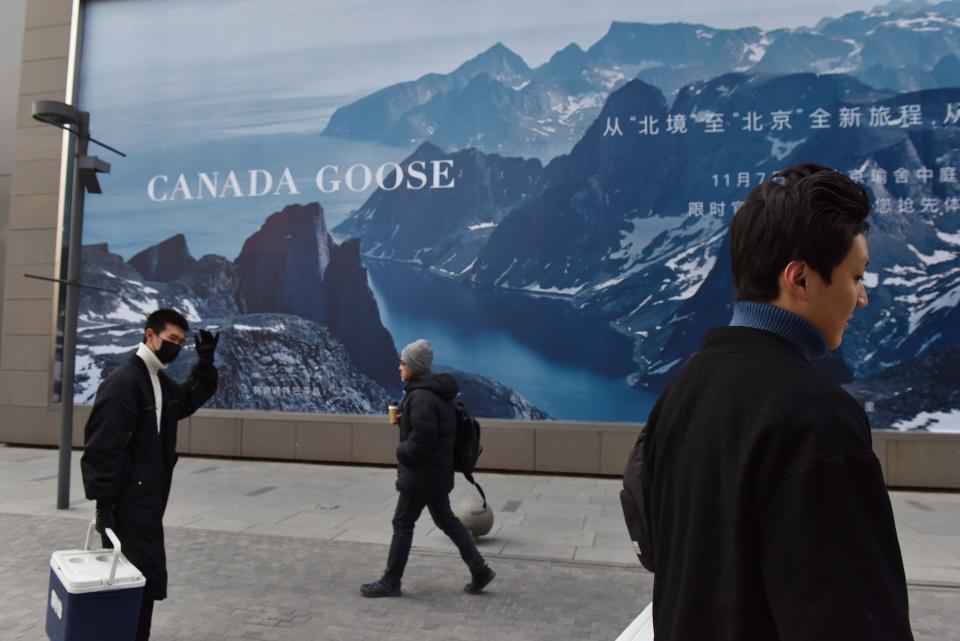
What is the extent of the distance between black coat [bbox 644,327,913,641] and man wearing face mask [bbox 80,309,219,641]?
9.59 ft

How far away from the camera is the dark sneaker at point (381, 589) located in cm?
480

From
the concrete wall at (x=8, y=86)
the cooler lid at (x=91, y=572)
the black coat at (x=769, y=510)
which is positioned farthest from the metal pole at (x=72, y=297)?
the black coat at (x=769, y=510)

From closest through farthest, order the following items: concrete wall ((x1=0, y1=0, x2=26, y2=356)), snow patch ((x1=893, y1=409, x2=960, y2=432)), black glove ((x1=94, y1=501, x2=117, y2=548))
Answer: black glove ((x1=94, y1=501, x2=117, y2=548))
snow patch ((x1=893, y1=409, x2=960, y2=432))
concrete wall ((x1=0, y1=0, x2=26, y2=356))

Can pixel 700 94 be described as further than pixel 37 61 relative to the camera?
No

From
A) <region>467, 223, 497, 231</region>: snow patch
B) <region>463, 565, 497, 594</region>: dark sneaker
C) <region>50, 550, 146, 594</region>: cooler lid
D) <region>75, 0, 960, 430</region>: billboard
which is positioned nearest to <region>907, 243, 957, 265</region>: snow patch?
<region>75, 0, 960, 430</region>: billboard

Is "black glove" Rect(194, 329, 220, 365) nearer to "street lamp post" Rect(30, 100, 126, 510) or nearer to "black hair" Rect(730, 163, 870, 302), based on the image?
"black hair" Rect(730, 163, 870, 302)

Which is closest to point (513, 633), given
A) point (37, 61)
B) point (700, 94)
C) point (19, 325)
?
point (700, 94)

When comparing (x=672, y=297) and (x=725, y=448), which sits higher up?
(x=672, y=297)

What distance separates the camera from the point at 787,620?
3.27ft

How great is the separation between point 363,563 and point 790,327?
504cm

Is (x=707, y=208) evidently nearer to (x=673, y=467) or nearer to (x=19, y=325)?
(x=673, y=467)

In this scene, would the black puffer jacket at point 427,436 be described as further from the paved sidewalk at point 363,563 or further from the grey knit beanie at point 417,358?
the paved sidewalk at point 363,563

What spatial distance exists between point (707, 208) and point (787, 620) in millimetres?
9564

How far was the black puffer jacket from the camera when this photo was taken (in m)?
4.73
